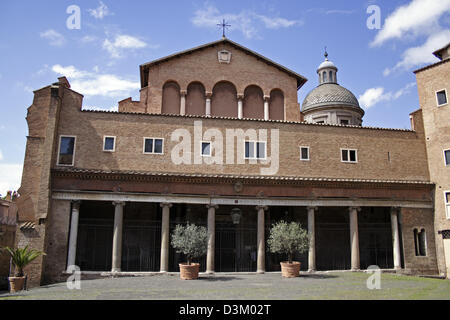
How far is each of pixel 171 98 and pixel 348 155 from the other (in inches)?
440

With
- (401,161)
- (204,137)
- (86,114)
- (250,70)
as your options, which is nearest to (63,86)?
(86,114)

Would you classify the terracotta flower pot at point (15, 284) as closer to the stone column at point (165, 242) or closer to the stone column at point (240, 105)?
the stone column at point (165, 242)

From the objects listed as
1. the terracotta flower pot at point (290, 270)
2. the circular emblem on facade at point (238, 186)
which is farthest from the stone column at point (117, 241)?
the terracotta flower pot at point (290, 270)

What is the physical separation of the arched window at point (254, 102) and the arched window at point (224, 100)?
0.76 m

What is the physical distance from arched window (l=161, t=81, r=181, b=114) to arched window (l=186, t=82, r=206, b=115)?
2.15 ft

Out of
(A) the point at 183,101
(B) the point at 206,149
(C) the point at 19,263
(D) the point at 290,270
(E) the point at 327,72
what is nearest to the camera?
(C) the point at 19,263

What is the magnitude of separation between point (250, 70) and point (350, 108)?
12.1 meters

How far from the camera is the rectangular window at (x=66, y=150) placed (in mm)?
18906

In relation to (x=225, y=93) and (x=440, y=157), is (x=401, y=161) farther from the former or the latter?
(x=225, y=93)

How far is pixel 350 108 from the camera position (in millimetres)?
33438

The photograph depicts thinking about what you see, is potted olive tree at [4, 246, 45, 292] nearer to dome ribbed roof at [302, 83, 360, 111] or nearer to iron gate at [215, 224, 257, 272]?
iron gate at [215, 224, 257, 272]

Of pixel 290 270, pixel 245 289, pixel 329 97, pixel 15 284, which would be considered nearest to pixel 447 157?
pixel 290 270

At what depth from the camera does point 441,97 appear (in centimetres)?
2173

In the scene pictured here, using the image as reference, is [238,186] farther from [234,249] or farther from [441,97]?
[441,97]
